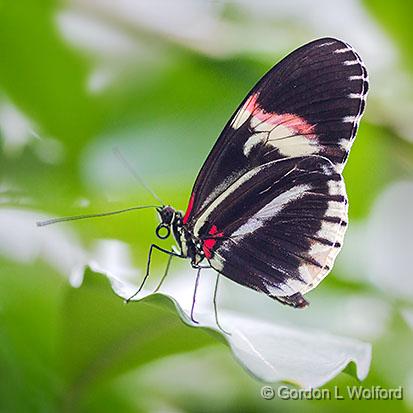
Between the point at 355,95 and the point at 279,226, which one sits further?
the point at 279,226

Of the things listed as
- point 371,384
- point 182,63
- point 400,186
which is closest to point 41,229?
point 182,63

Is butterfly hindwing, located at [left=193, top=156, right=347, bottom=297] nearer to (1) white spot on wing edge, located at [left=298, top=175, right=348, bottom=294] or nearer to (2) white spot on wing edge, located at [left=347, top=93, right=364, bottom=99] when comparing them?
(1) white spot on wing edge, located at [left=298, top=175, right=348, bottom=294]

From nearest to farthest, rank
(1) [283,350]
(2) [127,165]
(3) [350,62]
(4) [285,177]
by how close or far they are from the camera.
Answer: (1) [283,350] < (3) [350,62] < (4) [285,177] < (2) [127,165]

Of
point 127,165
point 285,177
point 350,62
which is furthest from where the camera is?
point 127,165

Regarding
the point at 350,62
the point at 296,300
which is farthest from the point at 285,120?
the point at 296,300

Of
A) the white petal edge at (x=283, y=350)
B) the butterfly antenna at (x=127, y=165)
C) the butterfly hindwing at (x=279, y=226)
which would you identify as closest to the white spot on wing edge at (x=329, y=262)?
the butterfly hindwing at (x=279, y=226)

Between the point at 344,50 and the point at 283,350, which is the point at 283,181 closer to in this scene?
the point at 344,50

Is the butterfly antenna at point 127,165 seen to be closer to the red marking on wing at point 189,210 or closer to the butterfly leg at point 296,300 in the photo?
the red marking on wing at point 189,210

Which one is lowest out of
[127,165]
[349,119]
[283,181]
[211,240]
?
[127,165]
